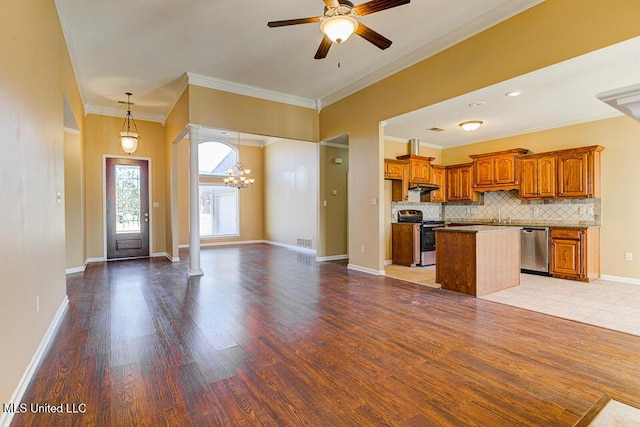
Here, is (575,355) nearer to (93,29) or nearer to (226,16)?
(226,16)

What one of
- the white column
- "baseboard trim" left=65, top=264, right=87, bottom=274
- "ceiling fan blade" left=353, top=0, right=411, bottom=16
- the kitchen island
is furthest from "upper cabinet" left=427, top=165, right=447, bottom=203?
"baseboard trim" left=65, top=264, right=87, bottom=274

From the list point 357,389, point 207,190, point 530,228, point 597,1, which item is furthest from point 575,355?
point 207,190

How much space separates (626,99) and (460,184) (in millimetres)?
6710

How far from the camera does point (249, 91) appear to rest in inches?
233

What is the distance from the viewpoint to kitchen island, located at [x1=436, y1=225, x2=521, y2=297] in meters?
4.19

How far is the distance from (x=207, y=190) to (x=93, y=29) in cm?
668

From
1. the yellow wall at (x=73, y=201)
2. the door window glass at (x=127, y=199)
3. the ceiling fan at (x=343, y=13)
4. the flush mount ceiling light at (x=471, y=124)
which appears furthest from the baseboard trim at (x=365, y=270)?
the door window glass at (x=127, y=199)

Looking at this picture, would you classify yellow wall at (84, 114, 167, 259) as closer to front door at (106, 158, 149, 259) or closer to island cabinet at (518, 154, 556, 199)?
front door at (106, 158, 149, 259)

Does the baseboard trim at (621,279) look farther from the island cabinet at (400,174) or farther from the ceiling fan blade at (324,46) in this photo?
the ceiling fan blade at (324,46)

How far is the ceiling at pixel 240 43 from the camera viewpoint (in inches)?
139

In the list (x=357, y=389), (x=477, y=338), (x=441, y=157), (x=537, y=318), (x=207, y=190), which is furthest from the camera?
(x=207, y=190)

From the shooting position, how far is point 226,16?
368 centimetres

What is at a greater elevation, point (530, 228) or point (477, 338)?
point (530, 228)

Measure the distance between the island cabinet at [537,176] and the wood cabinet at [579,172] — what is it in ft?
0.37
